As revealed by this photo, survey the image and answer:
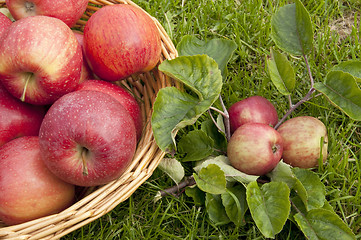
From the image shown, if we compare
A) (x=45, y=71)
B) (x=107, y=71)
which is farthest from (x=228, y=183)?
(x=45, y=71)

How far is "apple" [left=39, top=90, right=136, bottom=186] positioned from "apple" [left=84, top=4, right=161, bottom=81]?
215 millimetres

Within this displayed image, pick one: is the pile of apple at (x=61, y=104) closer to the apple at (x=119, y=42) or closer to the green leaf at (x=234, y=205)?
the apple at (x=119, y=42)

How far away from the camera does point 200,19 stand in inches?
81.0

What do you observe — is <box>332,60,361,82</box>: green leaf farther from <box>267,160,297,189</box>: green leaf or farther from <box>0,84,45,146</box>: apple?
<box>0,84,45,146</box>: apple

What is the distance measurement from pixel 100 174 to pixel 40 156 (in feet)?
0.77

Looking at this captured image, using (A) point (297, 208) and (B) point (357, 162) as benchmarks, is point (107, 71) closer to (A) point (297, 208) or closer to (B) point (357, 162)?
(A) point (297, 208)

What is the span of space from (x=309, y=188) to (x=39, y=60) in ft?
3.29

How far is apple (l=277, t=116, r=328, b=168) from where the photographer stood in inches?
57.4

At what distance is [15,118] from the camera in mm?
1383

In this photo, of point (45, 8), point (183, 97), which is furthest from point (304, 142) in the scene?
point (45, 8)

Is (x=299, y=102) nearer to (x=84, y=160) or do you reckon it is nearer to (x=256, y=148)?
(x=256, y=148)

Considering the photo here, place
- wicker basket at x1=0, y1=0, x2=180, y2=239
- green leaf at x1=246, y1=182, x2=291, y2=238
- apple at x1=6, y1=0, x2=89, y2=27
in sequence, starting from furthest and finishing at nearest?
apple at x1=6, y1=0, x2=89, y2=27 → green leaf at x1=246, y1=182, x2=291, y2=238 → wicker basket at x1=0, y1=0, x2=180, y2=239

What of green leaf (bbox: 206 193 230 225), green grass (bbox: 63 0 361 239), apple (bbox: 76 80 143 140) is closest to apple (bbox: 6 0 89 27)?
apple (bbox: 76 80 143 140)

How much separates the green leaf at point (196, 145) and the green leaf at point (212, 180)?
0.53 ft
